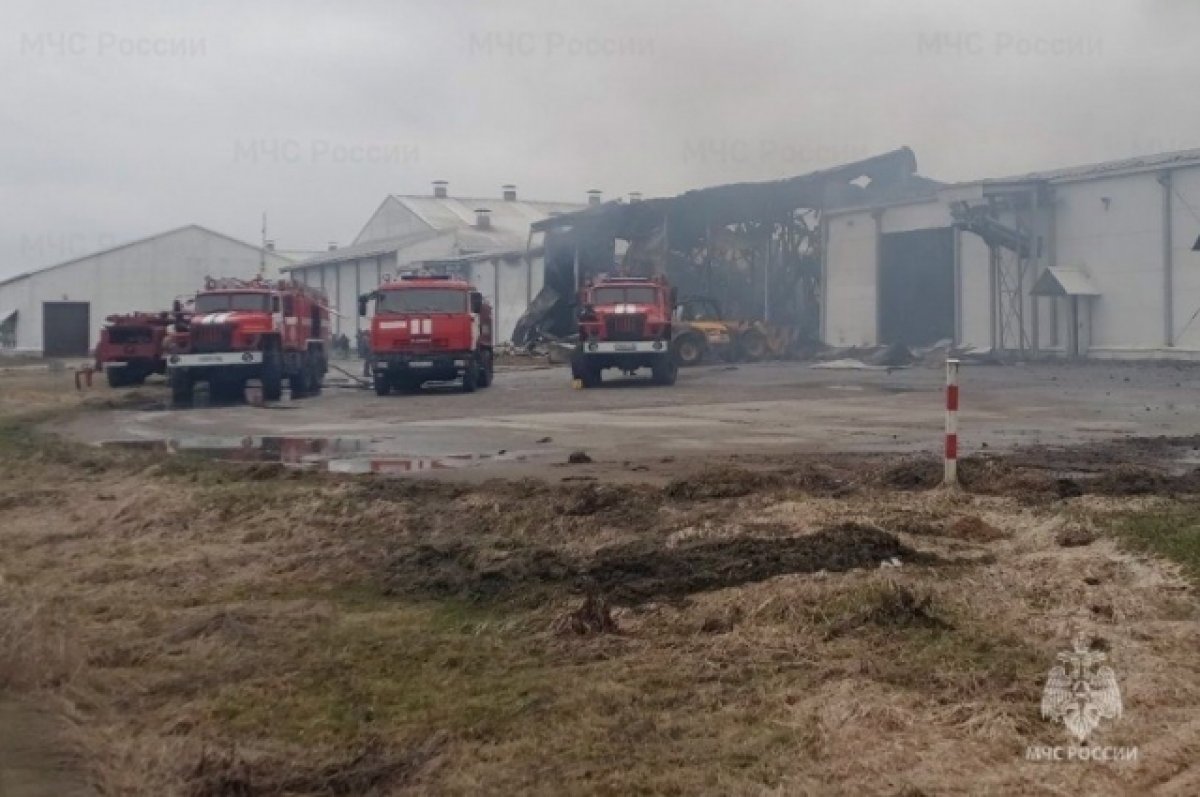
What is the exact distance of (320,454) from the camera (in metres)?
14.8

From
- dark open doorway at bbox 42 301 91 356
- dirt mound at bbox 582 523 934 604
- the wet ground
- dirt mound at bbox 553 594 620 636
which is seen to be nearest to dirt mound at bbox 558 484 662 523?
dirt mound at bbox 582 523 934 604

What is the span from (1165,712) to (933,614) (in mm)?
1359

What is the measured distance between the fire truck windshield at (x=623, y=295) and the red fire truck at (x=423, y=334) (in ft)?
8.60

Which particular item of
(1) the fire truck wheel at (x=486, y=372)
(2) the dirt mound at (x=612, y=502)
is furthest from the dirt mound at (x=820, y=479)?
(1) the fire truck wheel at (x=486, y=372)

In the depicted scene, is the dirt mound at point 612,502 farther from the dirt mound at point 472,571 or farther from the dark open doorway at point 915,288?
the dark open doorway at point 915,288

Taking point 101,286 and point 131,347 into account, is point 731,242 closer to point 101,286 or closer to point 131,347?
point 131,347

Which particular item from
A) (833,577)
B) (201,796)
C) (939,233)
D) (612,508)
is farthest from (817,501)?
(939,233)

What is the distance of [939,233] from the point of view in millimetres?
43656

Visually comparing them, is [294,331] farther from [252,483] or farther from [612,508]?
[612,508]

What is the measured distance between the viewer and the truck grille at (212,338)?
2708cm

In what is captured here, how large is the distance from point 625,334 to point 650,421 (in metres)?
10.4

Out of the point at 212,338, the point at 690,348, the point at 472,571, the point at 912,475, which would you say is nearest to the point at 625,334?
the point at 212,338

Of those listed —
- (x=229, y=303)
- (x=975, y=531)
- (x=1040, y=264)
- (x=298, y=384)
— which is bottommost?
(x=975, y=531)

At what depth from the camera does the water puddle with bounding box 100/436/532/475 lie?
43.2 ft
